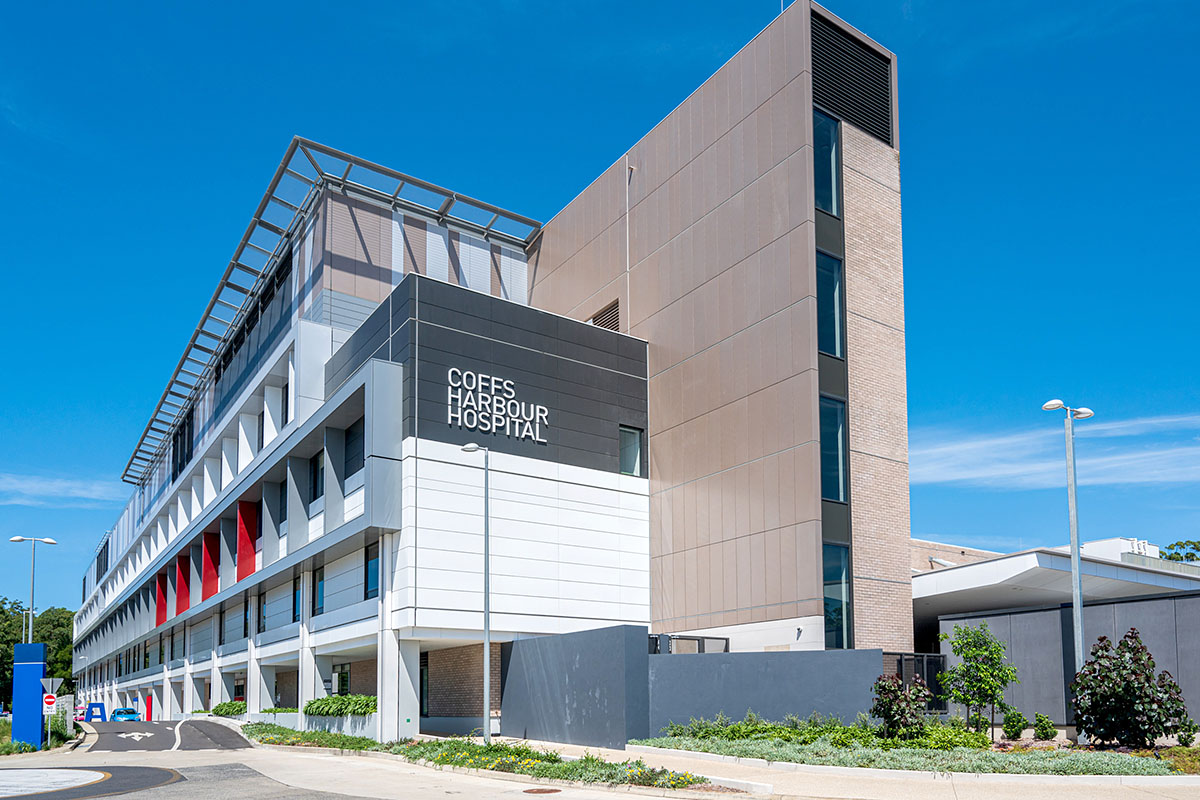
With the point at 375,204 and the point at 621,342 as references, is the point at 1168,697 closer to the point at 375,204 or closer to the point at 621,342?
the point at 621,342

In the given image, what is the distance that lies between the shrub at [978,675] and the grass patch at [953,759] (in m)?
3.13

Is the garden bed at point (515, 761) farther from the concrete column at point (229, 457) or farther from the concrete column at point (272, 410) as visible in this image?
the concrete column at point (229, 457)

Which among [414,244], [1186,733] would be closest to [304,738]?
→ [414,244]

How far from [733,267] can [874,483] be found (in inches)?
323

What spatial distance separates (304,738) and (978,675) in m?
20.3

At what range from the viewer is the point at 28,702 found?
102 feet

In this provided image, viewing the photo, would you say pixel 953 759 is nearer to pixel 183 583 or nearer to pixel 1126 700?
pixel 1126 700

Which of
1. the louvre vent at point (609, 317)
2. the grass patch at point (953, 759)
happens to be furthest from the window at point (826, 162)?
the grass patch at point (953, 759)

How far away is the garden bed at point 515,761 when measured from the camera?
1864 centimetres

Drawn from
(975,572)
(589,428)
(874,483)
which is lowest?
(975,572)

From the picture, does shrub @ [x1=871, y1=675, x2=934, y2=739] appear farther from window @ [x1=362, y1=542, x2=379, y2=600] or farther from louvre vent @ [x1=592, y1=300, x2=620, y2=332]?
louvre vent @ [x1=592, y1=300, x2=620, y2=332]

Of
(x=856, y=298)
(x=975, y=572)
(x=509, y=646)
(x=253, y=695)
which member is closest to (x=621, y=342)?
(x=856, y=298)

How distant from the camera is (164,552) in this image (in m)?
64.2

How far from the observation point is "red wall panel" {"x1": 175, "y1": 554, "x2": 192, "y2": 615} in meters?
57.9
